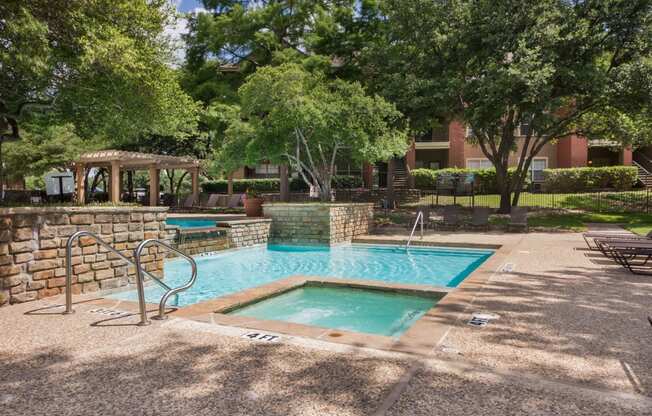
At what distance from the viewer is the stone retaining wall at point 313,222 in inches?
534

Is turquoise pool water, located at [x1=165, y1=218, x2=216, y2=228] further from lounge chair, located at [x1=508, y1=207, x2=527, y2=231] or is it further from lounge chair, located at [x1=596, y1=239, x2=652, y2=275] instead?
lounge chair, located at [x1=596, y1=239, x2=652, y2=275]

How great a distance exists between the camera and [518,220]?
49.7 ft

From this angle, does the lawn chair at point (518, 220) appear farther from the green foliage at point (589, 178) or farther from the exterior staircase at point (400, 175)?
the green foliage at point (589, 178)

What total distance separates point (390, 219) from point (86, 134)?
496 inches

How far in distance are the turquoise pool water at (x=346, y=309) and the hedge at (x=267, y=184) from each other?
870 inches

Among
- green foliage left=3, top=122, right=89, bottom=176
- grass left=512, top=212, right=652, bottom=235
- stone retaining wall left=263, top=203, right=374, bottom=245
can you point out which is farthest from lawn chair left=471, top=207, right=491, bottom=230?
green foliage left=3, top=122, right=89, bottom=176

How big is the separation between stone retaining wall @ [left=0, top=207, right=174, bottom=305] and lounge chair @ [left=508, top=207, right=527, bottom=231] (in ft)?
41.0

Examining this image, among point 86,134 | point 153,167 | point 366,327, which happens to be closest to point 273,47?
point 153,167

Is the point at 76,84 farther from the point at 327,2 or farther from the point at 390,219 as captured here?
the point at 327,2

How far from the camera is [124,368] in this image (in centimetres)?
328

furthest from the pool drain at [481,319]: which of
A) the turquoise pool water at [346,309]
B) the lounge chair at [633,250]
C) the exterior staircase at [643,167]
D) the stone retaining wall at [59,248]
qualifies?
the exterior staircase at [643,167]

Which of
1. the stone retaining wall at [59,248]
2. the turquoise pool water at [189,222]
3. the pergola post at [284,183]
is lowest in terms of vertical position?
the turquoise pool water at [189,222]

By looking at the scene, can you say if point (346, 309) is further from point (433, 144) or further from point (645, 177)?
point (645, 177)

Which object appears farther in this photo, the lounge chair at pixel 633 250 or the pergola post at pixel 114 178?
the pergola post at pixel 114 178
